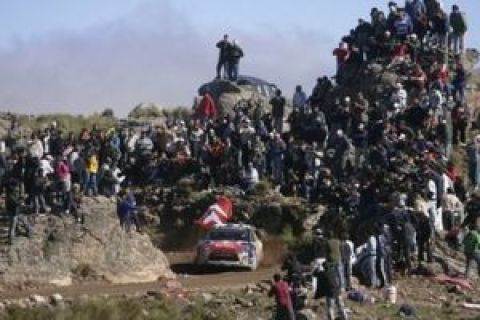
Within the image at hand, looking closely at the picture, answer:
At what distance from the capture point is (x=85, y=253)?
1232 inches

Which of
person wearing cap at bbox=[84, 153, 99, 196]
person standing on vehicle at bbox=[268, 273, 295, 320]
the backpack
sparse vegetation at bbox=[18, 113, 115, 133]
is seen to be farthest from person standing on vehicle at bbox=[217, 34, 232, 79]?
person standing on vehicle at bbox=[268, 273, 295, 320]

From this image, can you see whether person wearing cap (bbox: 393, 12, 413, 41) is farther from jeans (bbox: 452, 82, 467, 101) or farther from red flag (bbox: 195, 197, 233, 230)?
red flag (bbox: 195, 197, 233, 230)

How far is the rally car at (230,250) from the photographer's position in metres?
32.6

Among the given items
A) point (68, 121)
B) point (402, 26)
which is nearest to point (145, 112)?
point (68, 121)

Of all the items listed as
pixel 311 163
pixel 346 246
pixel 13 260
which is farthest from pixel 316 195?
pixel 13 260

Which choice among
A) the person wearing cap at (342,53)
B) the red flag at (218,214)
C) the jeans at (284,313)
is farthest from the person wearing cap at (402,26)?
the jeans at (284,313)

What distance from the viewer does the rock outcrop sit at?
3009 cm

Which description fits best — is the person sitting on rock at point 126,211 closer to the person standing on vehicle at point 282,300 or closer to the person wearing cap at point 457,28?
the person standing on vehicle at point 282,300

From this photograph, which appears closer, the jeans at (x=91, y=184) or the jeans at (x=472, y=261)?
the jeans at (x=472, y=261)

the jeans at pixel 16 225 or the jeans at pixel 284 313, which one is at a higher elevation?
the jeans at pixel 16 225

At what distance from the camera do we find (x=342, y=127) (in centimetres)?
3762

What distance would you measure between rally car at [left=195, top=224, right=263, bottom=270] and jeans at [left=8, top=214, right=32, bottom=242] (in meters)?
5.19

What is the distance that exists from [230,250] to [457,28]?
15.7 metres

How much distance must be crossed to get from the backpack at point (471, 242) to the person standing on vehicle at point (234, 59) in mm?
17192
